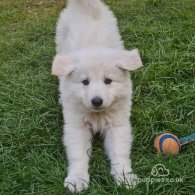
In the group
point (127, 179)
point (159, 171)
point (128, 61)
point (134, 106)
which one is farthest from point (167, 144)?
point (134, 106)

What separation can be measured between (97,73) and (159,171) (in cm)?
96

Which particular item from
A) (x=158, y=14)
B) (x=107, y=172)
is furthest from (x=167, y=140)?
(x=158, y=14)

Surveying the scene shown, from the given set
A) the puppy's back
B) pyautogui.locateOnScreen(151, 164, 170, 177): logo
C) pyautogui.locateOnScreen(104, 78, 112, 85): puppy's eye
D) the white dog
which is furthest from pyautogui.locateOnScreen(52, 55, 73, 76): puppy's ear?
pyautogui.locateOnScreen(151, 164, 170, 177): logo

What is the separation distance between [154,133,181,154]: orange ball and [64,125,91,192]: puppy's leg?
1.96 feet

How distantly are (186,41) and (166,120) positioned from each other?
1736 millimetres

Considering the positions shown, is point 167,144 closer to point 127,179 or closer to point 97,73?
point 127,179

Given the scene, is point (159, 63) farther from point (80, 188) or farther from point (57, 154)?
point (80, 188)

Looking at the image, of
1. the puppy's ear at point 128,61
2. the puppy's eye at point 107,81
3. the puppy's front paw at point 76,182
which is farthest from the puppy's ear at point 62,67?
the puppy's front paw at point 76,182

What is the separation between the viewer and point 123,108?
404 cm

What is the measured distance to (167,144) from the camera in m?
3.69

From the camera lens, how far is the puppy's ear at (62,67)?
3861mm

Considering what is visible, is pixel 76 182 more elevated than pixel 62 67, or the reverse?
pixel 62 67

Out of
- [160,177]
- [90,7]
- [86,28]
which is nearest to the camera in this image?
[160,177]

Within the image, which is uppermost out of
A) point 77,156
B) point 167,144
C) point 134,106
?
point 167,144
